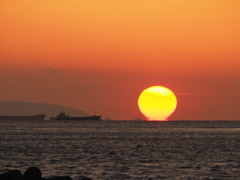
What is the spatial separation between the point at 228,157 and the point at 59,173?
29814mm

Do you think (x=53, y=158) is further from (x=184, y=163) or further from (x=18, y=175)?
(x=18, y=175)

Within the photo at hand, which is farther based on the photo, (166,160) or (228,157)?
(228,157)

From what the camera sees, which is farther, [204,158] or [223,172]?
[204,158]

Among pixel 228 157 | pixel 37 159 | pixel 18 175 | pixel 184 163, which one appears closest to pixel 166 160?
pixel 184 163

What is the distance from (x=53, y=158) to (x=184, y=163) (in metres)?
17.4

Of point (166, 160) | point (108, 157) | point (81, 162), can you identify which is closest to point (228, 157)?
point (166, 160)

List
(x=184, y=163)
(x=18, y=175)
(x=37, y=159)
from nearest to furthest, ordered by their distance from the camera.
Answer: (x=18, y=175), (x=184, y=163), (x=37, y=159)

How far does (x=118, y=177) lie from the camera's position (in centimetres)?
5391

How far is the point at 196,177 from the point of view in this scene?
179ft

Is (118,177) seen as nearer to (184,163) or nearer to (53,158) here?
(184,163)

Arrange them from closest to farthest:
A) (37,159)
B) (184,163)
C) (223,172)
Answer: (223,172) → (184,163) → (37,159)

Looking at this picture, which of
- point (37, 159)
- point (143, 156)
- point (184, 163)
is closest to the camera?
point (184, 163)

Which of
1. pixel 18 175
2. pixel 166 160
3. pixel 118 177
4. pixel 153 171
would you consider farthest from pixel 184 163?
pixel 18 175

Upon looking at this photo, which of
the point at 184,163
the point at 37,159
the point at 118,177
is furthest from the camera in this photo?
the point at 37,159
